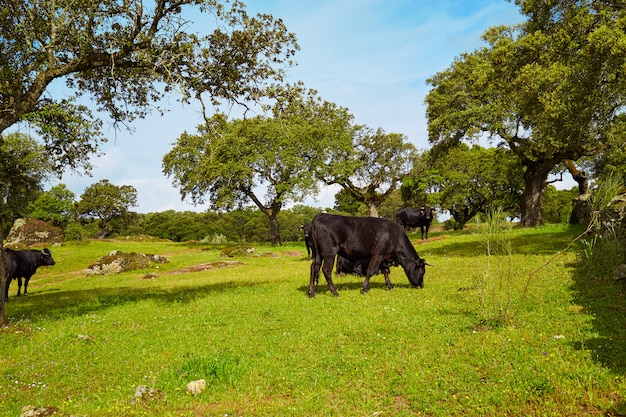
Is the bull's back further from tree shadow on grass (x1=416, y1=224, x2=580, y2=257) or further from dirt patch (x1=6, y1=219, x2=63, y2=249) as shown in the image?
dirt patch (x1=6, y1=219, x2=63, y2=249)

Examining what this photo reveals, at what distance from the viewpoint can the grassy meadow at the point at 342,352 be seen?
6594mm

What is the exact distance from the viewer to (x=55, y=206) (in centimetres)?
7400

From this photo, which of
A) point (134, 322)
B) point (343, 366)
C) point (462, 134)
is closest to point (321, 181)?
point (462, 134)

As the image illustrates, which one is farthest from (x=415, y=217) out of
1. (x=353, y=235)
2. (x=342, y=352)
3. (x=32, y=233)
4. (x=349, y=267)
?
(x=32, y=233)

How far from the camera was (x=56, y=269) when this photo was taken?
35.8 meters

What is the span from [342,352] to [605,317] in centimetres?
605

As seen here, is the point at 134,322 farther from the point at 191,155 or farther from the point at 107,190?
the point at 107,190

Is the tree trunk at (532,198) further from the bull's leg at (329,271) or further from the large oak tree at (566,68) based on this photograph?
the bull's leg at (329,271)

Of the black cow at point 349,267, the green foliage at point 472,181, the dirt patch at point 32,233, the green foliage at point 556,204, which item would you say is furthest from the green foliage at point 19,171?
the green foliage at point 556,204

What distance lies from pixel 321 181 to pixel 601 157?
119 ft

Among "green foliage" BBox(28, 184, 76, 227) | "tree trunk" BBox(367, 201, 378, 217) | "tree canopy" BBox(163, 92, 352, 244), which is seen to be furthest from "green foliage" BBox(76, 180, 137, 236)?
"tree trunk" BBox(367, 201, 378, 217)

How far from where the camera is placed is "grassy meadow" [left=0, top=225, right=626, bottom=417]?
6594 mm

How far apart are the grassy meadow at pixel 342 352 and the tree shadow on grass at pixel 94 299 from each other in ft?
0.82

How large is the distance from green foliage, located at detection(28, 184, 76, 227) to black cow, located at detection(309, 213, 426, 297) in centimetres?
7094
